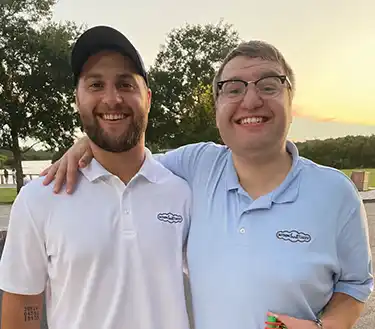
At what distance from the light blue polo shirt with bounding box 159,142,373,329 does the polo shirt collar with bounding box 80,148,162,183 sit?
0.92 feet

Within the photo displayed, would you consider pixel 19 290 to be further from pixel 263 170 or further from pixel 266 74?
pixel 266 74

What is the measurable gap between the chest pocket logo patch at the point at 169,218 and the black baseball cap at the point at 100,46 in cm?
65

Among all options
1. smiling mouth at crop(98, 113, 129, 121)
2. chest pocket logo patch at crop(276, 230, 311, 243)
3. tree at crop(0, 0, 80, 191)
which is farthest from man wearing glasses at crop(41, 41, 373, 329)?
tree at crop(0, 0, 80, 191)

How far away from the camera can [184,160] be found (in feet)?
8.55

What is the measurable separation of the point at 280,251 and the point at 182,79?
27944 mm

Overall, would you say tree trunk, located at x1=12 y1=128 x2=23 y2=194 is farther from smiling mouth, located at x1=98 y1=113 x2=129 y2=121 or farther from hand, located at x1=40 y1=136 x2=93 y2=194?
smiling mouth, located at x1=98 y1=113 x2=129 y2=121

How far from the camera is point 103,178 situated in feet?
7.35

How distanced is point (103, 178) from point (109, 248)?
1.05ft

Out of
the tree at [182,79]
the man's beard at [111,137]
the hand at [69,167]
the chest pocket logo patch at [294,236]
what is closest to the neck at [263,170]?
the chest pocket logo patch at [294,236]

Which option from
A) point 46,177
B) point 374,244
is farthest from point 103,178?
point 374,244

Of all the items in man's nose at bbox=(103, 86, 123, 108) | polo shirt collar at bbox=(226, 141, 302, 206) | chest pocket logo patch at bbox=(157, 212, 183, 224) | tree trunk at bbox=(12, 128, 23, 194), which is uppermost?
tree trunk at bbox=(12, 128, 23, 194)

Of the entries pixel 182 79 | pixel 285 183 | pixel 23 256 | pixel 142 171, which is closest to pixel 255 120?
pixel 285 183

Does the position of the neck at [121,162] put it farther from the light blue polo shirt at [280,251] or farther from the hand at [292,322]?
the hand at [292,322]

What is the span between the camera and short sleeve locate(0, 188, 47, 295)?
2115 millimetres
